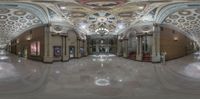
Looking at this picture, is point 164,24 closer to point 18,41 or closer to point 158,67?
point 158,67

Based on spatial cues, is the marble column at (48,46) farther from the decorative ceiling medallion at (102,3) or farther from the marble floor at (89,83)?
the decorative ceiling medallion at (102,3)

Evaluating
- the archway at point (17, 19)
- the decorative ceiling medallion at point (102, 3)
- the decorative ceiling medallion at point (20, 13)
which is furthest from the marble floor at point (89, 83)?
the decorative ceiling medallion at point (102, 3)

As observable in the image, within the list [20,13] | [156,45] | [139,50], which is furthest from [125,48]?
[20,13]

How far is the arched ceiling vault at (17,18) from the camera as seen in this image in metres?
2.90

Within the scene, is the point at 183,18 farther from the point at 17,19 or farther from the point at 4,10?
the point at 4,10

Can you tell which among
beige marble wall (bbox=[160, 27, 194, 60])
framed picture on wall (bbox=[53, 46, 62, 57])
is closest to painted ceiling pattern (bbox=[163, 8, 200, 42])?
beige marble wall (bbox=[160, 27, 194, 60])

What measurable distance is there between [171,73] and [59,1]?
7.22 feet

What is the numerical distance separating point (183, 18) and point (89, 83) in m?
1.84

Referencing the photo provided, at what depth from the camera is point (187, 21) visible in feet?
12.3

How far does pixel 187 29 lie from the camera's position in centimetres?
355

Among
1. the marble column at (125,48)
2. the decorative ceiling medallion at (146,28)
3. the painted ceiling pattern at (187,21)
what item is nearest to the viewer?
the decorative ceiling medallion at (146,28)

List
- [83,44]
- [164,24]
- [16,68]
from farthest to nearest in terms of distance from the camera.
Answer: [16,68], [83,44], [164,24]

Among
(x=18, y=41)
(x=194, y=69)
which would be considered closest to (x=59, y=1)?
(x=18, y=41)

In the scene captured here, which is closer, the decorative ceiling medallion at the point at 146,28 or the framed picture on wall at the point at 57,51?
the framed picture on wall at the point at 57,51
